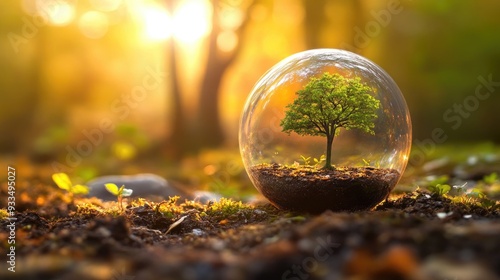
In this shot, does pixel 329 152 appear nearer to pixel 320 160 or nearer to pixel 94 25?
pixel 320 160

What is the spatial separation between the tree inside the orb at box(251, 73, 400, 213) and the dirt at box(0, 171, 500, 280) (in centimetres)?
57

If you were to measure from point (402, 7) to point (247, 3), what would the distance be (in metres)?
6.64

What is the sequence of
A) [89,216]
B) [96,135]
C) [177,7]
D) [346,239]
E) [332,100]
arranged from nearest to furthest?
[346,239] → [332,100] → [89,216] → [177,7] → [96,135]

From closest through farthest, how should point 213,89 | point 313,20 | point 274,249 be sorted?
1. point 274,249
2. point 213,89
3. point 313,20

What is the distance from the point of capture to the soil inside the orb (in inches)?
183

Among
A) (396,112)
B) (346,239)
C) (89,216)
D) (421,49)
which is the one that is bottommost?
(346,239)

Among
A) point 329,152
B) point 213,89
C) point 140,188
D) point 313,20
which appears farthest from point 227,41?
point 329,152

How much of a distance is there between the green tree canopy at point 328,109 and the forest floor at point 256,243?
810 mm

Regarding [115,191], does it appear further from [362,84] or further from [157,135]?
[157,135]

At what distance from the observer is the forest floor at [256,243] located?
8.23ft

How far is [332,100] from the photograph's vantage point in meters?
4.55

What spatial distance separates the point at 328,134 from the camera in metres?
4.58

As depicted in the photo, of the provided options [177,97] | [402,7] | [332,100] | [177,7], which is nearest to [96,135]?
[177,97]

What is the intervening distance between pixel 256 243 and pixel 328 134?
1.44 meters
